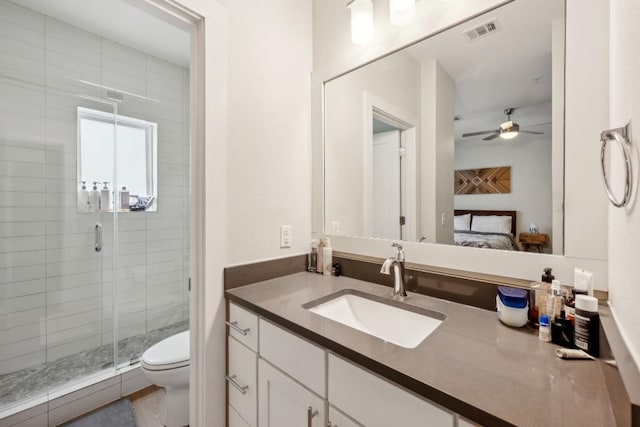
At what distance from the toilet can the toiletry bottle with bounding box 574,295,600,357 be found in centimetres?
170

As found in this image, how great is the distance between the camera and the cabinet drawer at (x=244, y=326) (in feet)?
3.39

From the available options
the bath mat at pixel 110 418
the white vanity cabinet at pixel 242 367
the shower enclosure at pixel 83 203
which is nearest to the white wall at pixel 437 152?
the white vanity cabinet at pixel 242 367

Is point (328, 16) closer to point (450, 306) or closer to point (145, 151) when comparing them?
point (450, 306)

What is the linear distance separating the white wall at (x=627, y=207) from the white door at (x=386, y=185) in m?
0.74

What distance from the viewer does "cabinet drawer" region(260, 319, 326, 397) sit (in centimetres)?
77

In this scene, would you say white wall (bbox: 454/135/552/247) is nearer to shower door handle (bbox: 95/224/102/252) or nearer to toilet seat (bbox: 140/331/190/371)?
toilet seat (bbox: 140/331/190/371)

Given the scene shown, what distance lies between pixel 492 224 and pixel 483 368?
603 mm

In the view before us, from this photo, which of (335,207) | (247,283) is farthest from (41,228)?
(335,207)

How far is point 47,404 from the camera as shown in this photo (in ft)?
5.05

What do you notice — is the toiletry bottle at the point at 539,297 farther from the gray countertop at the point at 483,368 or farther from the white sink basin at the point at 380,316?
the white sink basin at the point at 380,316

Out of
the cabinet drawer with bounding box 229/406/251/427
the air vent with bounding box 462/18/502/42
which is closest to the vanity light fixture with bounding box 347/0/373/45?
the air vent with bounding box 462/18/502/42

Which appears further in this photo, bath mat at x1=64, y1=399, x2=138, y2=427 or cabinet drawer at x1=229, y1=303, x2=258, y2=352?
bath mat at x1=64, y1=399, x2=138, y2=427

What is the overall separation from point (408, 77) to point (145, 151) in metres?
2.28

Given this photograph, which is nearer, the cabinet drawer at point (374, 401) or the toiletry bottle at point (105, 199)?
the cabinet drawer at point (374, 401)
